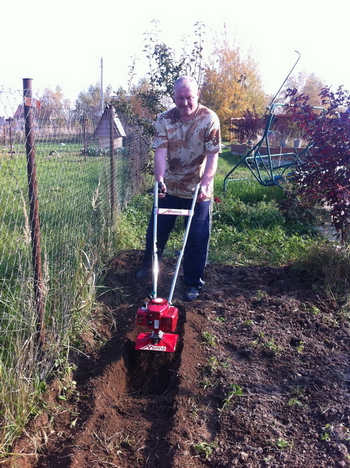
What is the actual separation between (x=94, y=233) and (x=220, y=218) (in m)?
2.93

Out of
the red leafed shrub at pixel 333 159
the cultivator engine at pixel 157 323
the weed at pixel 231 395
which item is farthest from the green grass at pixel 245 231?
the weed at pixel 231 395

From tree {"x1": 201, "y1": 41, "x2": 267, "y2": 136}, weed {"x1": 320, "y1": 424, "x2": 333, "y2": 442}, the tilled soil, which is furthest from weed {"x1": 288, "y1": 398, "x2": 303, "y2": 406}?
tree {"x1": 201, "y1": 41, "x2": 267, "y2": 136}

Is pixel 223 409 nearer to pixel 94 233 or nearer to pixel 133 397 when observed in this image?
pixel 133 397

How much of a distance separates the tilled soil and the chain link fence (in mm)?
309

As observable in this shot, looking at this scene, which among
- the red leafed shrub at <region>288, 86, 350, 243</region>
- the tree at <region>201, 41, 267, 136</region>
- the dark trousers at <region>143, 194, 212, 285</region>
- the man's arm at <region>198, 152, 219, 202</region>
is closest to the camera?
the man's arm at <region>198, 152, 219, 202</region>

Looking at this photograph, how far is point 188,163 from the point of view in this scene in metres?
4.44

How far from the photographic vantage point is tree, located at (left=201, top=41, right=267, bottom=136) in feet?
87.0

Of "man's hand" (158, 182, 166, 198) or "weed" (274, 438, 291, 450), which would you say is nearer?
"weed" (274, 438, 291, 450)

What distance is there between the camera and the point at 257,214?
762cm

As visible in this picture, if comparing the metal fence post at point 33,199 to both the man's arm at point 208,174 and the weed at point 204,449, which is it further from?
the man's arm at point 208,174

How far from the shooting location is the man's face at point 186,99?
398 centimetres

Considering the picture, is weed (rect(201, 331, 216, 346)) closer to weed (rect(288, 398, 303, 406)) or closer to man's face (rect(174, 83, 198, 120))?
weed (rect(288, 398, 303, 406))

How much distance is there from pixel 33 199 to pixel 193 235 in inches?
76.2

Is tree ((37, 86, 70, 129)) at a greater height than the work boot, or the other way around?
tree ((37, 86, 70, 129))
